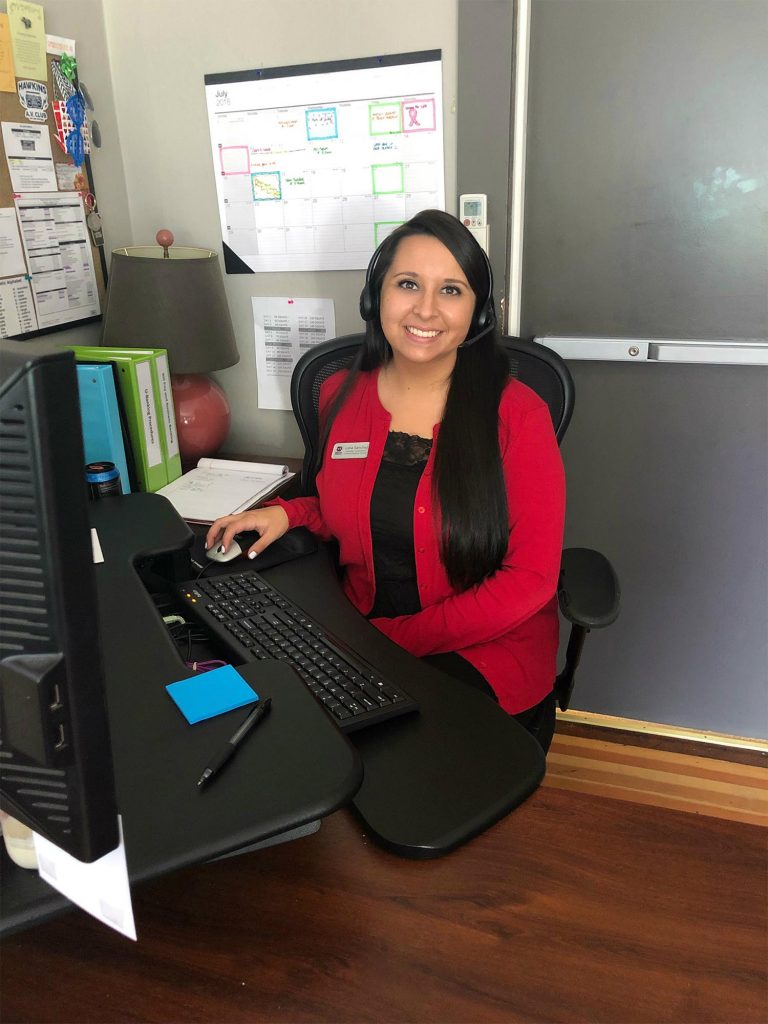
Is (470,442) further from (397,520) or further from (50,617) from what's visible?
(50,617)

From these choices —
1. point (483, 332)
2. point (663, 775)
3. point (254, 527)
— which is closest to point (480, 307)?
point (483, 332)

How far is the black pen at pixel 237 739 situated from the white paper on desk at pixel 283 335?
4.47ft

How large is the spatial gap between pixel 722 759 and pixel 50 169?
2.20 m

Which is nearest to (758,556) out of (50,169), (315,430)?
(315,430)

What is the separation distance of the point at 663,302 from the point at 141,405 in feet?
3.89

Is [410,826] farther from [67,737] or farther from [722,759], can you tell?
[722,759]

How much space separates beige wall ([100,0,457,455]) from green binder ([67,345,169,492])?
0.45 metres

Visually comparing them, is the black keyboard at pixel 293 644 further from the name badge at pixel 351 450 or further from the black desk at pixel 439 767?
the name badge at pixel 351 450

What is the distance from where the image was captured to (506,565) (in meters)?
1.40

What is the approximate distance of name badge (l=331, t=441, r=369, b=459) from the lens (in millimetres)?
1513

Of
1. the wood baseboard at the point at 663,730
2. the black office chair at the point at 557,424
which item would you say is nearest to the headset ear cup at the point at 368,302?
the black office chair at the point at 557,424

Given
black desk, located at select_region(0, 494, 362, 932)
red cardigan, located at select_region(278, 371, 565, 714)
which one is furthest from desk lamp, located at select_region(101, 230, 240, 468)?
black desk, located at select_region(0, 494, 362, 932)

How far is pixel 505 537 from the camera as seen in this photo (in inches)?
55.6

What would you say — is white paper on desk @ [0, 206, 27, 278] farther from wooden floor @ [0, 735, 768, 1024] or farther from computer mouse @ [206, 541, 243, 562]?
wooden floor @ [0, 735, 768, 1024]
